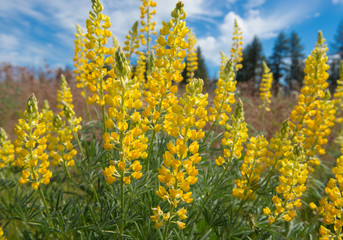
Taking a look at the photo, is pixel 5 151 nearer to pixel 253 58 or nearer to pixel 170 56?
pixel 170 56

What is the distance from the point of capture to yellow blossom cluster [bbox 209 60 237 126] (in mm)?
2352

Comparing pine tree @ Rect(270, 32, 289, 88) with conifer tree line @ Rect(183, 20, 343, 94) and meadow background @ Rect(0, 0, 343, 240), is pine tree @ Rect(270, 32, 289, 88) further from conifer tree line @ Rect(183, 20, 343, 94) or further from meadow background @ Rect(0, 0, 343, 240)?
meadow background @ Rect(0, 0, 343, 240)

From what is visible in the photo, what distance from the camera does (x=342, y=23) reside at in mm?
36875

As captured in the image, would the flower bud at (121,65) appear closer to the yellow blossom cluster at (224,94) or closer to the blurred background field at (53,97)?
the yellow blossom cluster at (224,94)

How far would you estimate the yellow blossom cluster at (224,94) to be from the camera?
2.35m

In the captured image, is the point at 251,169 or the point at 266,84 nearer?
the point at 251,169

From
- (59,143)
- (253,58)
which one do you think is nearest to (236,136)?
(59,143)

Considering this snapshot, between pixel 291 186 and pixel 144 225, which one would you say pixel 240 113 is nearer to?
pixel 291 186

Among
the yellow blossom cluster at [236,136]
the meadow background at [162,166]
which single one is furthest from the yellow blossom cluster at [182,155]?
the yellow blossom cluster at [236,136]

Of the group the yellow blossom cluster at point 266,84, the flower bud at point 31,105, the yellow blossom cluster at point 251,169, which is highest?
the yellow blossom cluster at point 266,84

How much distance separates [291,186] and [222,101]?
3.37 feet

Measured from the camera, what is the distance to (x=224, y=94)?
246 cm

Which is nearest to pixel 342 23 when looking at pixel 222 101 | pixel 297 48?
pixel 297 48

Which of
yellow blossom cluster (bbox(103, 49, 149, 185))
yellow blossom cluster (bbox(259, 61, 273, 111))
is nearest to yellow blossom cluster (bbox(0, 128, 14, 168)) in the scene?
yellow blossom cluster (bbox(103, 49, 149, 185))
